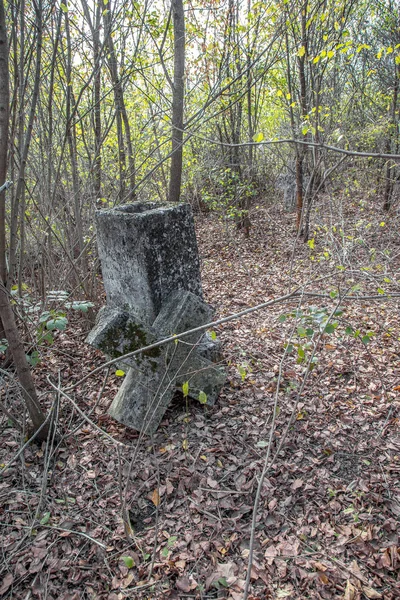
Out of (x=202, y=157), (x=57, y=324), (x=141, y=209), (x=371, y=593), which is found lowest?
(x=371, y=593)

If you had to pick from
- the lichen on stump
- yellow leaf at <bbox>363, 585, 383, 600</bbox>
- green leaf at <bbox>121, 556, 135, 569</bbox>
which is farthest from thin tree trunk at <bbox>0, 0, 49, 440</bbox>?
yellow leaf at <bbox>363, 585, 383, 600</bbox>

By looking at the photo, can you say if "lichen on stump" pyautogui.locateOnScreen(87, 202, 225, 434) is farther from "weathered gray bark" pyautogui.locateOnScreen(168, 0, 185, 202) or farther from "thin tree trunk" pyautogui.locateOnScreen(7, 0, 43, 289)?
"weathered gray bark" pyautogui.locateOnScreen(168, 0, 185, 202)

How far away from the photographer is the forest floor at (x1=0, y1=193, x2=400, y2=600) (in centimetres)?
181

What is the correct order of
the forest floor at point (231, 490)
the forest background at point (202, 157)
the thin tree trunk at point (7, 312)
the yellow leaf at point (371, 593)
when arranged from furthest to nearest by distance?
the forest background at point (202, 157) < the thin tree trunk at point (7, 312) < the forest floor at point (231, 490) < the yellow leaf at point (371, 593)

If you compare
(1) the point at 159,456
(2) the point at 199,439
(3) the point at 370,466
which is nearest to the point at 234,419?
(2) the point at 199,439

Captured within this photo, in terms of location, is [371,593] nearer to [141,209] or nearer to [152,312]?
[152,312]

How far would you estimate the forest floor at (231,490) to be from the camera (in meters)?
1.81

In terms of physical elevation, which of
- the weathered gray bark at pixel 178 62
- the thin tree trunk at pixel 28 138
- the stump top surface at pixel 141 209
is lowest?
the stump top surface at pixel 141 209

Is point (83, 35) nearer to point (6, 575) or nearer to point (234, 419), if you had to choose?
point (234, 419)

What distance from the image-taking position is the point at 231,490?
2.22m

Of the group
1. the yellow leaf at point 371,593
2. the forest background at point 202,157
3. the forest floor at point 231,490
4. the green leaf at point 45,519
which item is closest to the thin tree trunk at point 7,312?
the forest background at point 202,157

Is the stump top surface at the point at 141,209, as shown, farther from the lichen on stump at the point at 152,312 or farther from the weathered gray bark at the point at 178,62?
the weathered gray bark at the point at 178,62

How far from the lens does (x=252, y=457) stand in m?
2.45

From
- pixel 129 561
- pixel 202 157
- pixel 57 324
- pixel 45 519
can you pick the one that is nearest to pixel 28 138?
pixel 57 324
